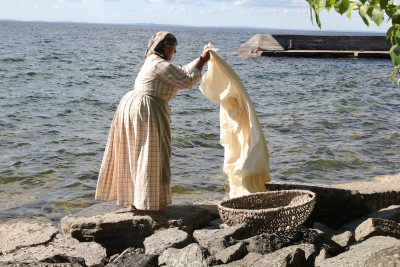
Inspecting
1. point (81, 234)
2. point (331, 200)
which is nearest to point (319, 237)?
point (331, 200)

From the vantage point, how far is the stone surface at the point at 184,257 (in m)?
3.68

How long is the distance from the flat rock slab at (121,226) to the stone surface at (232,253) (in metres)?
0.99

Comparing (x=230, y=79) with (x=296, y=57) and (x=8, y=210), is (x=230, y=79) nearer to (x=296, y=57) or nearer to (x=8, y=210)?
(x=8, y=210)

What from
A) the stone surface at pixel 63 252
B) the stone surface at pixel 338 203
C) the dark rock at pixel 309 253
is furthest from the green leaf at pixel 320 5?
the stone surface at pixel 338 203

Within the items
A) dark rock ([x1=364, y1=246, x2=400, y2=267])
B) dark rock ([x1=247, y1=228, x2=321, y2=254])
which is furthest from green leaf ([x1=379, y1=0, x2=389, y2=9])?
dark rock ([x1=247, y1=228, x2=321, y2=254])

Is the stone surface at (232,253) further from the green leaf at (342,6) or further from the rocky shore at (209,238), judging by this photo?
the green leaf at (342,6)

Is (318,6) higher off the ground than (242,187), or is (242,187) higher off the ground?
(318,6)

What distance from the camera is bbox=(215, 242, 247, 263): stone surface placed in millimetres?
3738

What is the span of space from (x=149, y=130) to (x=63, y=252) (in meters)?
1.29

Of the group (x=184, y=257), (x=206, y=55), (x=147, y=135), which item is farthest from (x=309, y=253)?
(x=206, y=55)

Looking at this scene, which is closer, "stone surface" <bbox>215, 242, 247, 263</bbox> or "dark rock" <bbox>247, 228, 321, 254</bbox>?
"stone surface" <bbox>215, 242, 247, 263</bbox>

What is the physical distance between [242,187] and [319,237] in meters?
1.15

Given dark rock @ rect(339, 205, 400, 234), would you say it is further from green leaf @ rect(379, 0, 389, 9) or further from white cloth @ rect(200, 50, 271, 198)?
green leaf @ rect(379, 0, 389, 9)

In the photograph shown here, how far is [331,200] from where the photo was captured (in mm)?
5113
